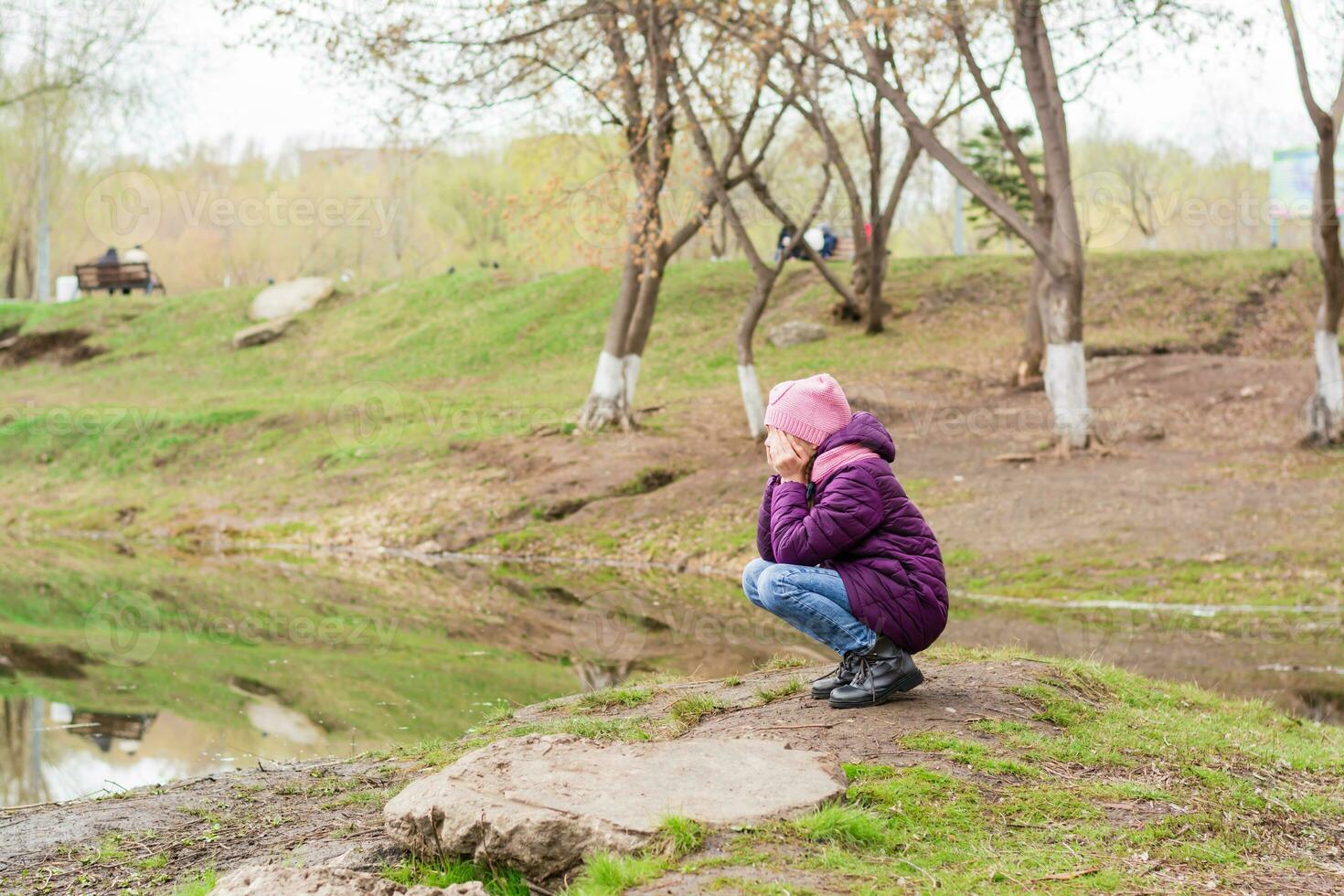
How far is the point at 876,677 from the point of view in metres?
5.90

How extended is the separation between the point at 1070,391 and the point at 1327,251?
3633mm

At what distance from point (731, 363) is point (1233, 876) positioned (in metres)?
23.8

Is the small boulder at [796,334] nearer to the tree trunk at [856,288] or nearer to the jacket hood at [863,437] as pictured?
the tree trunk at [856,288]

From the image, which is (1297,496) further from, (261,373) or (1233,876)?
(261,373)

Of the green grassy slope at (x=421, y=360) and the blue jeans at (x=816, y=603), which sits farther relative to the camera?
the green grassy slope at (x=421, y=360)

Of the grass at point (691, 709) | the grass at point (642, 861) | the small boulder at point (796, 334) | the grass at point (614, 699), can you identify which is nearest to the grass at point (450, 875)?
the grass at point (642, 861)

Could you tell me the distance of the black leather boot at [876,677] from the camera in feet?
19.3

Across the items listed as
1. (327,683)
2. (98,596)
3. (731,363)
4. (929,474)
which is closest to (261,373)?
(731,363)

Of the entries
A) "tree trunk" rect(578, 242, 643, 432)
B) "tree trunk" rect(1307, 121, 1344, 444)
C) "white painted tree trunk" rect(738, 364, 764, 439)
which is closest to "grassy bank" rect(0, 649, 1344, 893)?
"tree trunk" rect(1307, 121, 1344, 444)

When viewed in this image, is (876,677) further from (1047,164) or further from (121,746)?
(1047,164)

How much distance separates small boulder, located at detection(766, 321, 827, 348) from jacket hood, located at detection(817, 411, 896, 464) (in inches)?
894

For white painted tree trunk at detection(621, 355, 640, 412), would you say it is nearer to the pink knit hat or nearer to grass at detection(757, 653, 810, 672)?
grass at detection(757, 653, 810, 672)

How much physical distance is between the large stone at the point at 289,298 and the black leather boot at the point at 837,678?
32.4 m

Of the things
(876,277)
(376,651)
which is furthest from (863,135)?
(376,651)
